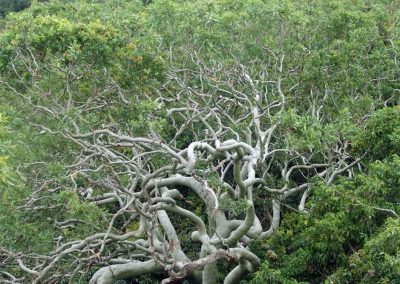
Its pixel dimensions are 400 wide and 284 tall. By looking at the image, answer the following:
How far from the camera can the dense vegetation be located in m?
9.88

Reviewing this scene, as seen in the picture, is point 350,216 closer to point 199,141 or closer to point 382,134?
point 382,134

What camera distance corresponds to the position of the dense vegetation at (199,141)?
988 cm

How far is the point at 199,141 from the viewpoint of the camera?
40.0 ft

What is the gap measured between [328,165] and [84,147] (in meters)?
4.74

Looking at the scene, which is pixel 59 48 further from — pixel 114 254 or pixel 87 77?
pixel 114 254

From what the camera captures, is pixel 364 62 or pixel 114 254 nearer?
pixel 114 254

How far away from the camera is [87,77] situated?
11.2 m

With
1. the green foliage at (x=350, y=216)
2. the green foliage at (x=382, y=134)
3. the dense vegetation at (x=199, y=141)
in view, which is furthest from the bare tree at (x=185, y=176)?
the green foliage at (x=350, y=216)

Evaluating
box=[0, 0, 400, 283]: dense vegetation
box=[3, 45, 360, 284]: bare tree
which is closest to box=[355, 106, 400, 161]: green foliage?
box=[0, 0, 400, 283]: dense vegetation

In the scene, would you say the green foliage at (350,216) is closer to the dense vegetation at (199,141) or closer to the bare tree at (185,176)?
the dense vegetation at (199,141)

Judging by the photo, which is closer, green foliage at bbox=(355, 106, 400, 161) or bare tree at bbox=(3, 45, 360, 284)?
green foliage at bbox=(355, 106, 400, 161)

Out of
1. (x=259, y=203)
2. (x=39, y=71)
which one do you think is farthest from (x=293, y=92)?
(x=39, y=71)

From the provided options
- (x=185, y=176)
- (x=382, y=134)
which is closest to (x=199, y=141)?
(x=185, y=176)

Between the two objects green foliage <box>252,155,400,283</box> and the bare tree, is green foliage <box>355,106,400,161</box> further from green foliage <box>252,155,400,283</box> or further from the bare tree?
the bare tree
